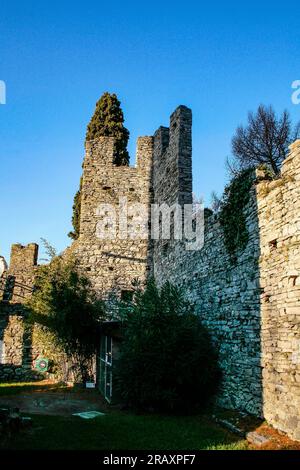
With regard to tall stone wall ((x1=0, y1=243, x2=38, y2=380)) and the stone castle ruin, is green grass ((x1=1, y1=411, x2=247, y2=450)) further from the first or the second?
tall stone wall ((x1=0, y1=243, x2=38, y2=380))

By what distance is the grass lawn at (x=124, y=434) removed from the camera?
577 centimetres

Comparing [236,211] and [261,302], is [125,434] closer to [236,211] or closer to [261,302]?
[261,302]

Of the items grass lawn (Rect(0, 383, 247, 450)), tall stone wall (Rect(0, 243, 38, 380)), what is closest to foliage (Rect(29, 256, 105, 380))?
tall stone wall (Rect(0, 243, 38, 380))

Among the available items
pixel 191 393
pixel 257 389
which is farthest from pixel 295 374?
pixel 191 393

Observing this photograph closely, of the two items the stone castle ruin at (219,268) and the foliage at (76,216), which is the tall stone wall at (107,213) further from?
the foliage at (76,216)

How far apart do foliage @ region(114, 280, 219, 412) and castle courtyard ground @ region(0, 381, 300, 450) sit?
1.40 ft

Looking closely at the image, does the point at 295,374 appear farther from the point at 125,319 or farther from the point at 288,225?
the point at 125,319

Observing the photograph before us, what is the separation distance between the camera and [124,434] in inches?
255

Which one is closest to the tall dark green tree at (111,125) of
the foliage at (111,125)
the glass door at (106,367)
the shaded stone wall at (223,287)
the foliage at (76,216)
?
the foliage at (111,125)

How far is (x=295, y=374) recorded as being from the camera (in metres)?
6.15

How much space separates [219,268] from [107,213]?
6.85 m

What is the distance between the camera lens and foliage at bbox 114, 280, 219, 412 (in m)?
8.07

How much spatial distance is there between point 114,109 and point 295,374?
47.5 feet

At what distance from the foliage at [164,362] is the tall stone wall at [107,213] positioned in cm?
556
